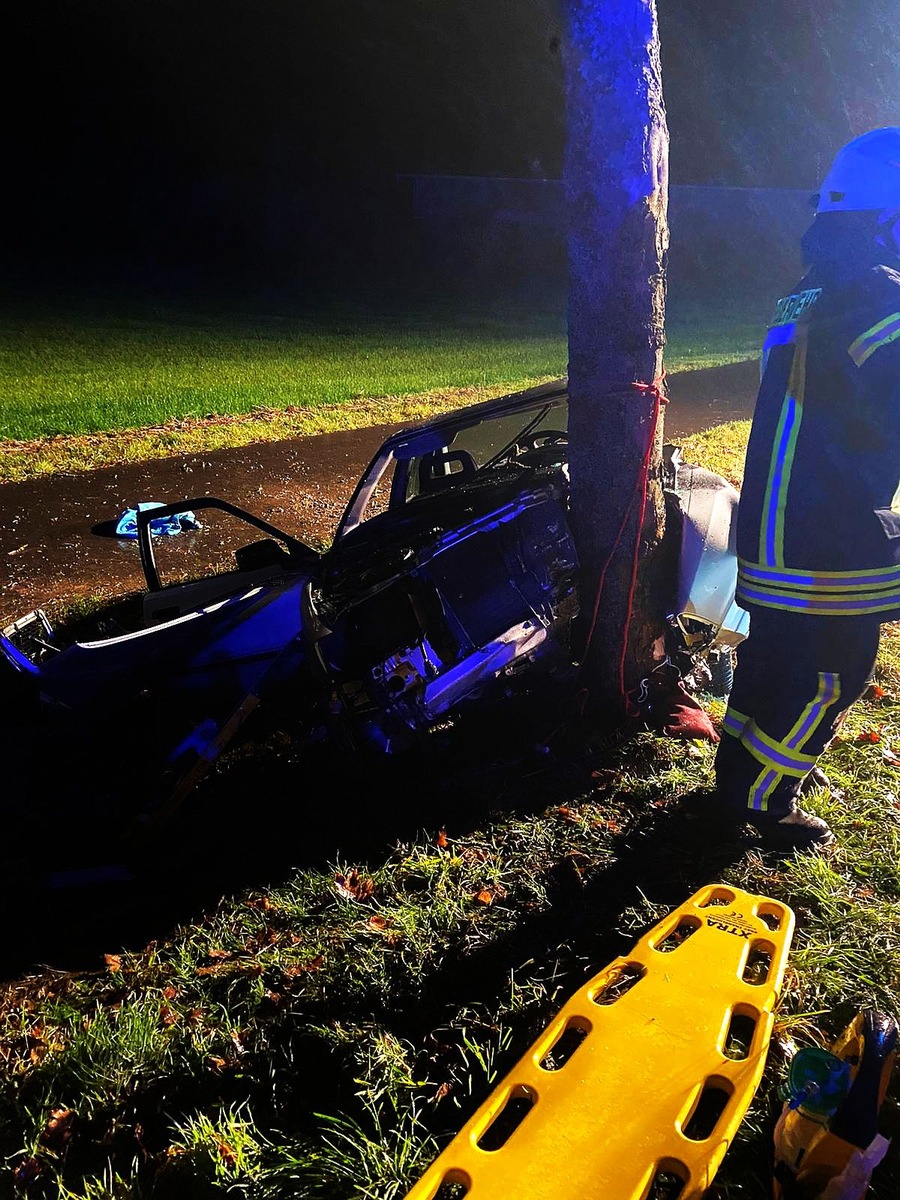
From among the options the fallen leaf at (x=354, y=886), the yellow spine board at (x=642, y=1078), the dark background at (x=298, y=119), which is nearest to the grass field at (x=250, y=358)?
the fallen leaf at (x=354, y=886)

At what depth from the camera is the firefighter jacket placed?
242 cm

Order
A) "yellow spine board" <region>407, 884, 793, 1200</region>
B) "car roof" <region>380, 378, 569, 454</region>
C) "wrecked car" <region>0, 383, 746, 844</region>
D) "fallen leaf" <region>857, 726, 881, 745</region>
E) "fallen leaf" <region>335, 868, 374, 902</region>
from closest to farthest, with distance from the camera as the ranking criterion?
1. "yellow spine board" <region>407, 884, 793, 1200</region>
2. "fallen leaf" <region>335, 868, 374, 902</region>
3. "wrecked car" <region>0, 383, 746, 844</region>
4. "fallen leaf" <region>857, 726, 881, 745</region>
5. "car roof" <region>380, 378, 569, 454</region>

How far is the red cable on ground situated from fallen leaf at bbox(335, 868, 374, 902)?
56.7 inches

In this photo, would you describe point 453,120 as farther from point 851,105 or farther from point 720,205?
point 851,105

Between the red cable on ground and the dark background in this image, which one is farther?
the dark background

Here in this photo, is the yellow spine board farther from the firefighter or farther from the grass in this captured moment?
the grass

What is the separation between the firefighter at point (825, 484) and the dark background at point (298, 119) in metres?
32.0

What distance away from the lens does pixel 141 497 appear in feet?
24.9

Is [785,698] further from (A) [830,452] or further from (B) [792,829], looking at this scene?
(A) [830,452]

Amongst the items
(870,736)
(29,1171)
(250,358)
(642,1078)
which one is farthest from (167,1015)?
(250,358)

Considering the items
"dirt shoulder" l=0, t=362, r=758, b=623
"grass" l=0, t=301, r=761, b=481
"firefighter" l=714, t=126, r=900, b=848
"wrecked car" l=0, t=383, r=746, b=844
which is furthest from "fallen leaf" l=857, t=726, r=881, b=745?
"grass" l=0, t=301, r=761, b=481

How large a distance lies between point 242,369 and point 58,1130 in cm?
1416

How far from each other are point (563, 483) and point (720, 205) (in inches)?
1246

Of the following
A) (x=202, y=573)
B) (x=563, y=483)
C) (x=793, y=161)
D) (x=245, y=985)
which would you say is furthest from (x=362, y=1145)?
(x=793, y=161)
